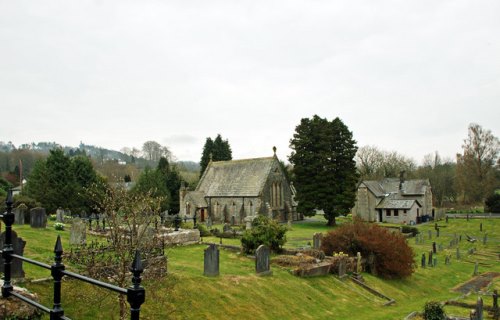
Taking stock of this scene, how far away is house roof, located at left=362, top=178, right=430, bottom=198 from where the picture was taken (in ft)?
195

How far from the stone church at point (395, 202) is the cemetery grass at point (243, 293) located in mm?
28827

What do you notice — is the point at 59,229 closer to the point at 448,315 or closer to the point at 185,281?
the point at 185,281

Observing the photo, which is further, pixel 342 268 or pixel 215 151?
pixel 215 151

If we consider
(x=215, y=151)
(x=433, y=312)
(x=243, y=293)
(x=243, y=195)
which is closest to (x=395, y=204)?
(x=243, y=195)

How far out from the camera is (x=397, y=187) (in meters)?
61.5

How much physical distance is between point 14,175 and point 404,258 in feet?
238

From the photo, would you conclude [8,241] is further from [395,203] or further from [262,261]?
[395,203]

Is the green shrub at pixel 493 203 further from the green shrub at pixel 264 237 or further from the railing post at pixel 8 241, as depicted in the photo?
the railing post at pixel 8 241

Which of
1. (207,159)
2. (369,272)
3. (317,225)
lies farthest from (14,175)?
(369,272)

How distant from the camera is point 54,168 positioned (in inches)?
1719

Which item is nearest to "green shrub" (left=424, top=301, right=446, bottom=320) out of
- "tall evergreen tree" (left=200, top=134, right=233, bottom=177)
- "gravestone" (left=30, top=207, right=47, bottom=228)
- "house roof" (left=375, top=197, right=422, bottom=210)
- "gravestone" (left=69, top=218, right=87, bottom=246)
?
"gravestone" (left=69, top=218, right=87, bottom=246)

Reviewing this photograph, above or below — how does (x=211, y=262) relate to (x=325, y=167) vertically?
below

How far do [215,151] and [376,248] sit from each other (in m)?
51.2

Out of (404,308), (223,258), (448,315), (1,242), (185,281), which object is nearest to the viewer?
(1,242)
